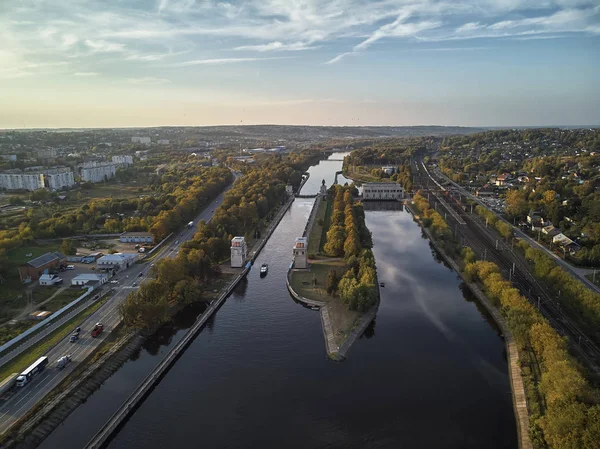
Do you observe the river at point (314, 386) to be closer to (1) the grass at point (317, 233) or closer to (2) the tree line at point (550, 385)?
(2) the tree line at point (550, 385)

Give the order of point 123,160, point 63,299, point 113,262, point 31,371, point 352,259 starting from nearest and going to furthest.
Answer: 1. point 31,371
2. point 63,299
3. point 352,259
4. point 113,262
5. point 123,160

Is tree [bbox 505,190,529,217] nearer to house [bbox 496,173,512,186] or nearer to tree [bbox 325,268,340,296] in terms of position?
house [bbox 496,173,512,186]

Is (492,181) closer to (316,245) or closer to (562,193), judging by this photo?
(562,193)

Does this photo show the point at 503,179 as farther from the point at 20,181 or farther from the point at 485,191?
the point at 20,181

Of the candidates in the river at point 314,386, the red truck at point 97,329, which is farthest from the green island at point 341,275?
the red truck at point 97,329

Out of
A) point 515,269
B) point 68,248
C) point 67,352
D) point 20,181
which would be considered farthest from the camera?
point 20,181

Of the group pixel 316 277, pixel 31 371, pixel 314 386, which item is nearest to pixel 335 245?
pixel 316 277

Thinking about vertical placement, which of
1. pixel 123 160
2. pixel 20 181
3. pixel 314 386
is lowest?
pixel 314 386
